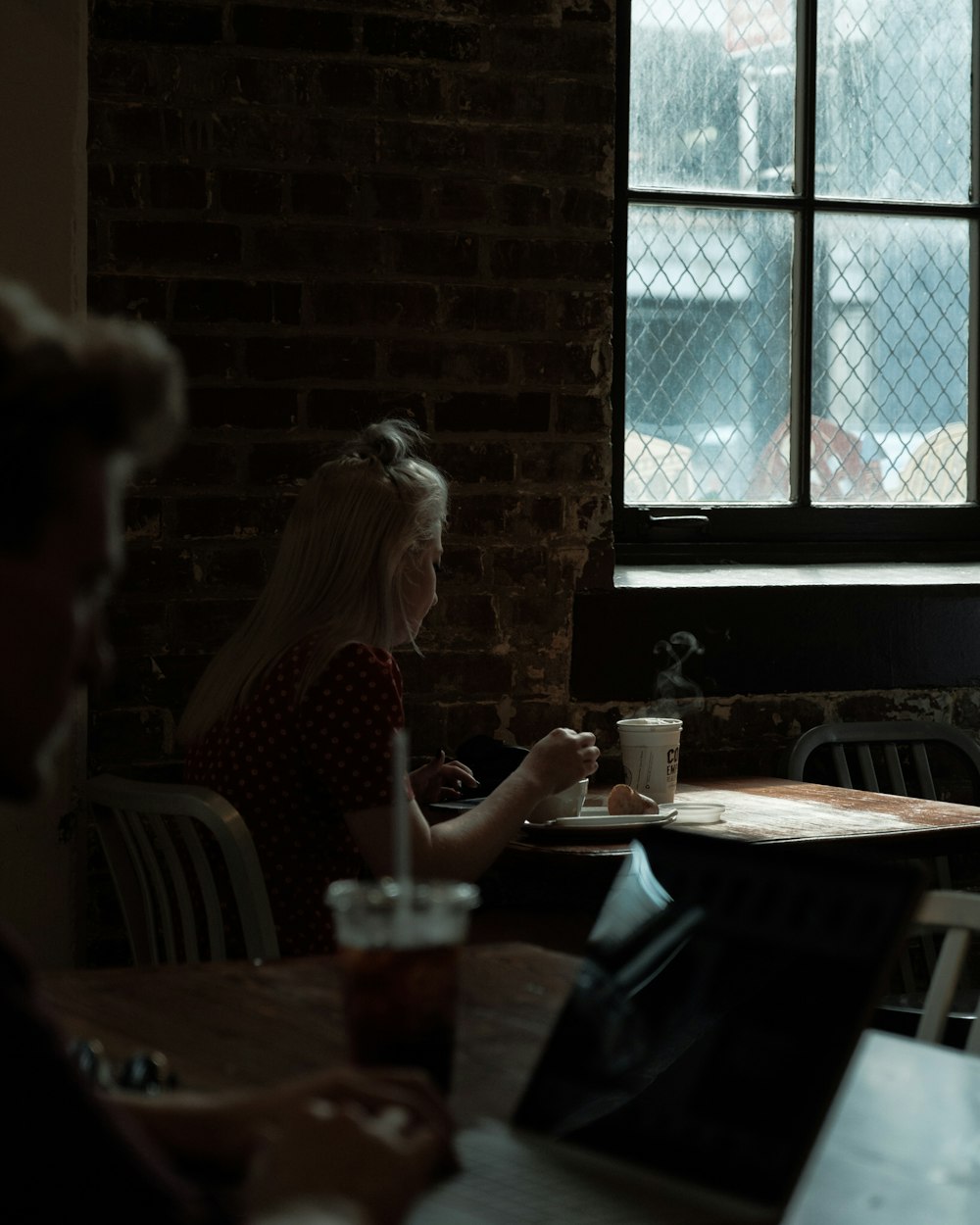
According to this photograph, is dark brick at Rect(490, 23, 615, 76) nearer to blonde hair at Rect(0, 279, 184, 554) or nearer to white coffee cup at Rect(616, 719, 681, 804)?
white coffee cup at Rect(616, 719, 681, 804)

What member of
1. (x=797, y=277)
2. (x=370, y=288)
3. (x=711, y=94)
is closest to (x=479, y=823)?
(x=370, y=288)

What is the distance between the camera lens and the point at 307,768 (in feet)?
7.32

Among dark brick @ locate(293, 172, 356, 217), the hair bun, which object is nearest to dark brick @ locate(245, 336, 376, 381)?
dark brick @ locate(293, 172, 356, 217)

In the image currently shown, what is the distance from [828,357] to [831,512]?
353 mm

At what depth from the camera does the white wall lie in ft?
9.50

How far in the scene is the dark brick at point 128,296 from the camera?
2.96 metres

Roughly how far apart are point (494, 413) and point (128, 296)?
2.40ft

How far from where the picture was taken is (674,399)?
3.62 m

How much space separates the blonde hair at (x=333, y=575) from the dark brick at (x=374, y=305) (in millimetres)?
764

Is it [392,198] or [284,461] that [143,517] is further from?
[392,198]

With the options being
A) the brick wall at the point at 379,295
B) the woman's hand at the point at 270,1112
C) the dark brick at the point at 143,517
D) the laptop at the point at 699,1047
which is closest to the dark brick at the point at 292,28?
the brick wall at the point at 379,295

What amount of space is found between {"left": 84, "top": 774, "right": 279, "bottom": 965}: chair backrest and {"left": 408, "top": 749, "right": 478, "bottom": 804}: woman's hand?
0.39m

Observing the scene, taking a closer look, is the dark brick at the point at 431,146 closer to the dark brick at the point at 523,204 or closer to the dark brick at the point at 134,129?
the dark brick at the point at 523,204

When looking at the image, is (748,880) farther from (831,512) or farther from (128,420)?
(831,512)
